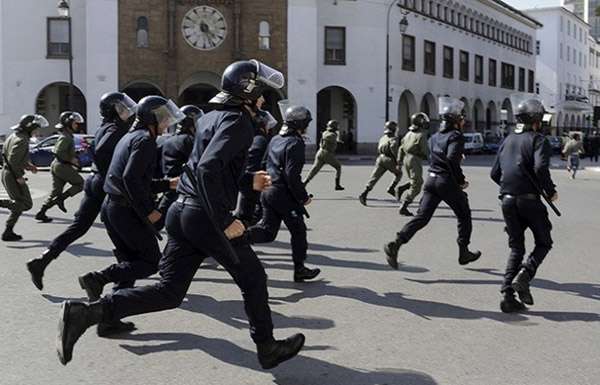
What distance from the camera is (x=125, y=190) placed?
5.93 metres

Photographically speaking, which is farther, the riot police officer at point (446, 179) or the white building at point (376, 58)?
the white building at point (376, 58)

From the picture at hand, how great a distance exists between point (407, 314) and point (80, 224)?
3.22 m

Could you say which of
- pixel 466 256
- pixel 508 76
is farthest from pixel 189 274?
pixel 508 76

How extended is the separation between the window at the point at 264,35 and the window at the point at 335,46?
16.3 feet

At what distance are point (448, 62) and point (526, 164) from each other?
4917 centimetres

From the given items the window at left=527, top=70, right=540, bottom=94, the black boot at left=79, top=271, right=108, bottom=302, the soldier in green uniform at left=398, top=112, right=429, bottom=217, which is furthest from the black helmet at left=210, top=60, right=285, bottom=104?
the window at left=527, top=70, right=540, bottom=94

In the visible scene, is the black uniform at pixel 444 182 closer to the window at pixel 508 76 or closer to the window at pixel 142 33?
the window at pixel 142 33

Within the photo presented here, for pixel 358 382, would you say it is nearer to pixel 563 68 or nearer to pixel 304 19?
pixel 304 19

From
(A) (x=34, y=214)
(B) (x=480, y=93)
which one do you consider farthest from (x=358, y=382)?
(B) (x=480, y=93)

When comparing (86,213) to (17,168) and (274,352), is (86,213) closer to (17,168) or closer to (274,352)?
(274,352)

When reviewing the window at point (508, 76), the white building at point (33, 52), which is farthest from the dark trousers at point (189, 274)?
the window at point (508, 76)

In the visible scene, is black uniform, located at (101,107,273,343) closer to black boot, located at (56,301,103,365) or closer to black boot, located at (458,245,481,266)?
black boot, located at (56,301,103,365)

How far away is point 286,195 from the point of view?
7.69 m

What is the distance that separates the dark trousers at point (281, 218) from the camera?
7.69 m
